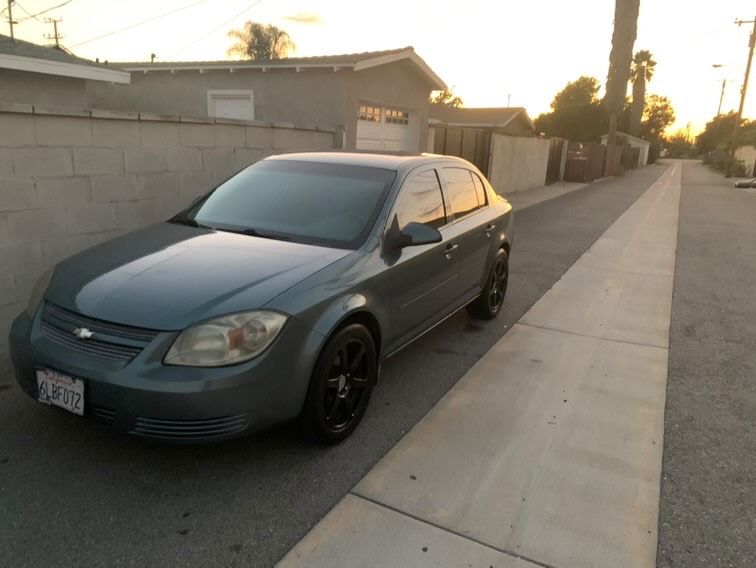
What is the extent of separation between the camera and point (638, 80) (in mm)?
70938

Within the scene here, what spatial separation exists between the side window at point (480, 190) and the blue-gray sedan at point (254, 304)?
0.89 m

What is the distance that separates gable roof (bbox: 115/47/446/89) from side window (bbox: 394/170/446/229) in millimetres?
7251

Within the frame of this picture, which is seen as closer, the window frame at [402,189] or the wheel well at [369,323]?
the wheel well at [369,323]

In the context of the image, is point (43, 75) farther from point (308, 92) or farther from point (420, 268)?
point (420, 268)

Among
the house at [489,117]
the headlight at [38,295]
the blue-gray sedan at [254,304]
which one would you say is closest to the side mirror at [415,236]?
the blue-gray sedan at [254,304]

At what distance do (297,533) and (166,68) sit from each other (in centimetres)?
1273

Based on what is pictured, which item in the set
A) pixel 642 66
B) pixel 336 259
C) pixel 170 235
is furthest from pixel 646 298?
pixel 642 66

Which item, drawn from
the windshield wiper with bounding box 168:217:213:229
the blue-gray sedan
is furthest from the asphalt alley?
the windshield wiper with bounding box 168:217:213:229

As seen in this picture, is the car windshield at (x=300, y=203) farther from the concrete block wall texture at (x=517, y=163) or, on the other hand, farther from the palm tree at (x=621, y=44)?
the palm tree at (x=621, y=44)

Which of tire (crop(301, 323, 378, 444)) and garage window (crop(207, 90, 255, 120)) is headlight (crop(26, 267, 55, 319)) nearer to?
tire (crop(301, 323, 378, 444))

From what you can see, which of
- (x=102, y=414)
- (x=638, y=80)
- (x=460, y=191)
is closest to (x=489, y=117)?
(x=460, y=191)

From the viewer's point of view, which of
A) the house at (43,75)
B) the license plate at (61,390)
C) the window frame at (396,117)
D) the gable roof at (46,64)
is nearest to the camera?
the license plate at (61,390)

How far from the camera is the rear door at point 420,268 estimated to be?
3730 mm

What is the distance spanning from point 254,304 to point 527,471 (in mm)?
1728
